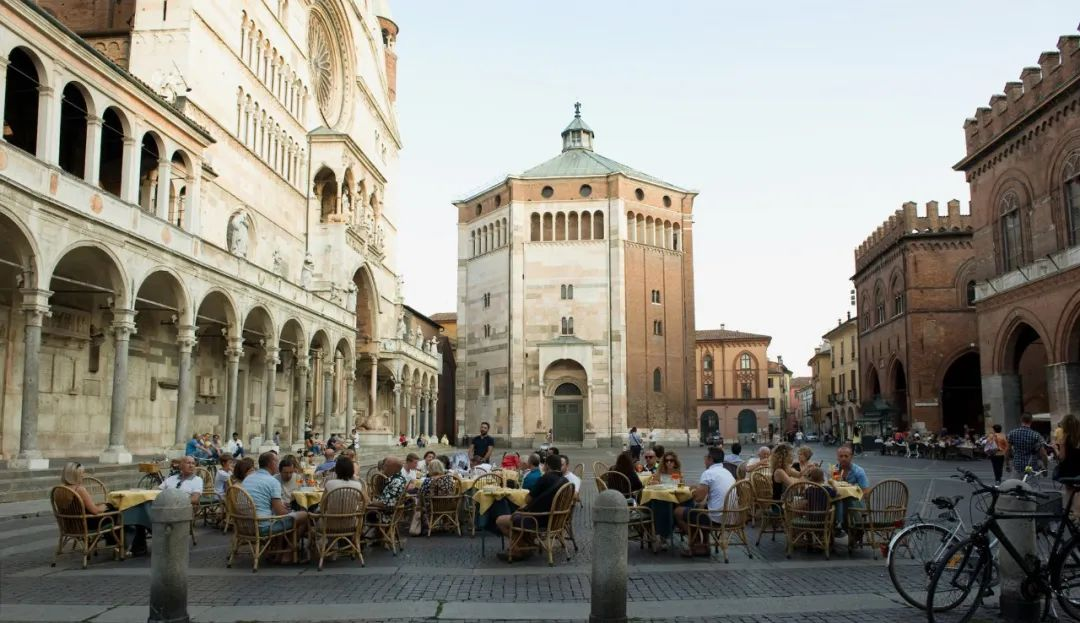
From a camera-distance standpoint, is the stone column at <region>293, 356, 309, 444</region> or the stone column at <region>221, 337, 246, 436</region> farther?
the stone column at <region>293, 356, 309, 444</region>

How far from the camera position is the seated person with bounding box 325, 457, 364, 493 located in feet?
32.3

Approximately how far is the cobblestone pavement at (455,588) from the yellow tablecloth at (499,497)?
598 mm

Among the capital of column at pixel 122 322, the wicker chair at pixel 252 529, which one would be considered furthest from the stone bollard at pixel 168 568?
the capital of column at pixel 122 322

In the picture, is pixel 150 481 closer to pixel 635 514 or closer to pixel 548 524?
pixel 548 524

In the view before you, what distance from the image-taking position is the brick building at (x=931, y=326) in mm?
44000

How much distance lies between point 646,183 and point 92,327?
43133 mm

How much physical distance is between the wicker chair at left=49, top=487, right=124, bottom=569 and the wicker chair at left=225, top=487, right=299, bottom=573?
1.35 m

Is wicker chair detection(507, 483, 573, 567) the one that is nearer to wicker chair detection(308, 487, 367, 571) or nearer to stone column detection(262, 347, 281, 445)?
wicker chair detection(308, 487, 367, 571)

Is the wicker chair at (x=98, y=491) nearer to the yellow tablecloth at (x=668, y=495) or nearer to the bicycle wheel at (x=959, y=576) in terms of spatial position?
the yellow tablecloth at (x=668, y=495)

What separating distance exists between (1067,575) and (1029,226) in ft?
85.7

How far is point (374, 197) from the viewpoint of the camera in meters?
44.9

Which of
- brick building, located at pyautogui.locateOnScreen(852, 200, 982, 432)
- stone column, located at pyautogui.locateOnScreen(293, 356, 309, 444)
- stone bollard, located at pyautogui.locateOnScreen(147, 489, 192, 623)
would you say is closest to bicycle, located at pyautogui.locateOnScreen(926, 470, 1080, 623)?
stone bollard, located at pyautogui.locateOnScreen(147, 489, 192, 623)

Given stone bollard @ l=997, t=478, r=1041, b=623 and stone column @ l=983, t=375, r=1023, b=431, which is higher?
stone column @ l=983, t=375, r=1023, b=431

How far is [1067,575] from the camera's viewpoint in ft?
23.5
